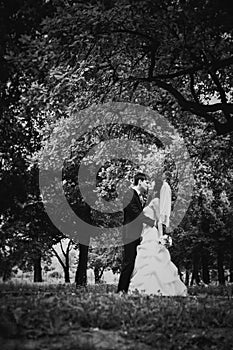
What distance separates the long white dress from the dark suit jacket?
6.8 inches

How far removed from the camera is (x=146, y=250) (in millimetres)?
15125

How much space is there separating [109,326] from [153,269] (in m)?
6.89

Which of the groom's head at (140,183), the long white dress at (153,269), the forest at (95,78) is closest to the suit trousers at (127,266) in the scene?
the long white dress at (153,269)

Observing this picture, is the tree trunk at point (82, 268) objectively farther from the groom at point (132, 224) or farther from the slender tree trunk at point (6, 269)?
the slender tree trunk at point (6, 269)

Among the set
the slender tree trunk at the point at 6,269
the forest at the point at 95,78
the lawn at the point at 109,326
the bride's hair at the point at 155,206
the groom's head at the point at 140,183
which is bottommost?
the lawn at the point at 109,326

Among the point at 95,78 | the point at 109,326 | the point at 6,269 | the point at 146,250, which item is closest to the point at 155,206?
the point at 146,250

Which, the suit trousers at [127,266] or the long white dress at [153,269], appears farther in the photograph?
the suit trousers at [127,266]

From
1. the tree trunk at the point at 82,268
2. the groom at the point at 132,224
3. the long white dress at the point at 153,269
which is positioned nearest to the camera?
the long white dress at the point at 153,269

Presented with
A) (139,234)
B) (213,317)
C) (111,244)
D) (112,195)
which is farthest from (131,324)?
(111,244)

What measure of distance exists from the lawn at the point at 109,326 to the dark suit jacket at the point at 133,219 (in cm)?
504

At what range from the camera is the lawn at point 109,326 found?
270 inches

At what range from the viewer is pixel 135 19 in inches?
523

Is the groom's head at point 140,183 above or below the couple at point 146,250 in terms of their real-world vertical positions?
above

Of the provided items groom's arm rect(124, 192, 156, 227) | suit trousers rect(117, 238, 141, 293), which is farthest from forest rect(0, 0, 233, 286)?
groom's arm rect(124, 192, 156, 227)
